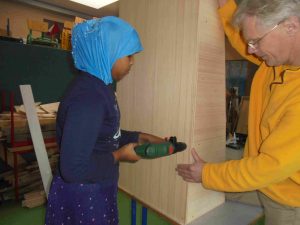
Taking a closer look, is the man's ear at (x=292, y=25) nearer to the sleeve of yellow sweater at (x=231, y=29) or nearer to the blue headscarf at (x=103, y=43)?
the sleeve of yellow sweater at (x=231, y=29)

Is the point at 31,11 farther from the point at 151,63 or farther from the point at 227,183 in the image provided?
the point at 227,183

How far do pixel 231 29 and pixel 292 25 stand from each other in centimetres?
30

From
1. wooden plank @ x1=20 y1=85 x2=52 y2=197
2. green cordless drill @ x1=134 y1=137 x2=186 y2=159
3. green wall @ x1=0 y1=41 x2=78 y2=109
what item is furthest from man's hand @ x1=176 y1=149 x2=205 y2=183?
green wall @ x1=0 y1=41 x2=78 y2=109

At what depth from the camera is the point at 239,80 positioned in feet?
5.55

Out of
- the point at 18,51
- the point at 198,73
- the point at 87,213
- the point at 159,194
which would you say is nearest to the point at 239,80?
the point at 198,73

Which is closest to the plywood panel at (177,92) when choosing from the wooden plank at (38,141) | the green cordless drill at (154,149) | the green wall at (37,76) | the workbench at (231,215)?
the workbench at (231,215)

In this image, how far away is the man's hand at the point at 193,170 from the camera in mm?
907

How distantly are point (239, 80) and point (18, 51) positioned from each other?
2.14 meters

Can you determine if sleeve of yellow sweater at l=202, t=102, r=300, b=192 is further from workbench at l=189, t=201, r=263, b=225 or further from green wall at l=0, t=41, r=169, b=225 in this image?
green wall at l=0, t=41, r=169, b=225

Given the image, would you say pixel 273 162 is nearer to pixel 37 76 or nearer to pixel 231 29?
pixel 231 29

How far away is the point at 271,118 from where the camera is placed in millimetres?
815

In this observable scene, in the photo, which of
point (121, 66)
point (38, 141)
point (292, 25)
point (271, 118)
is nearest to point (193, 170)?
point (271, 118)

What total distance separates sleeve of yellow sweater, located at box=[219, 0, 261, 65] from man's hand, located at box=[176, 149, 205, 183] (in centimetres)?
48

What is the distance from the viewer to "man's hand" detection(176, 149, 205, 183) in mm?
907
